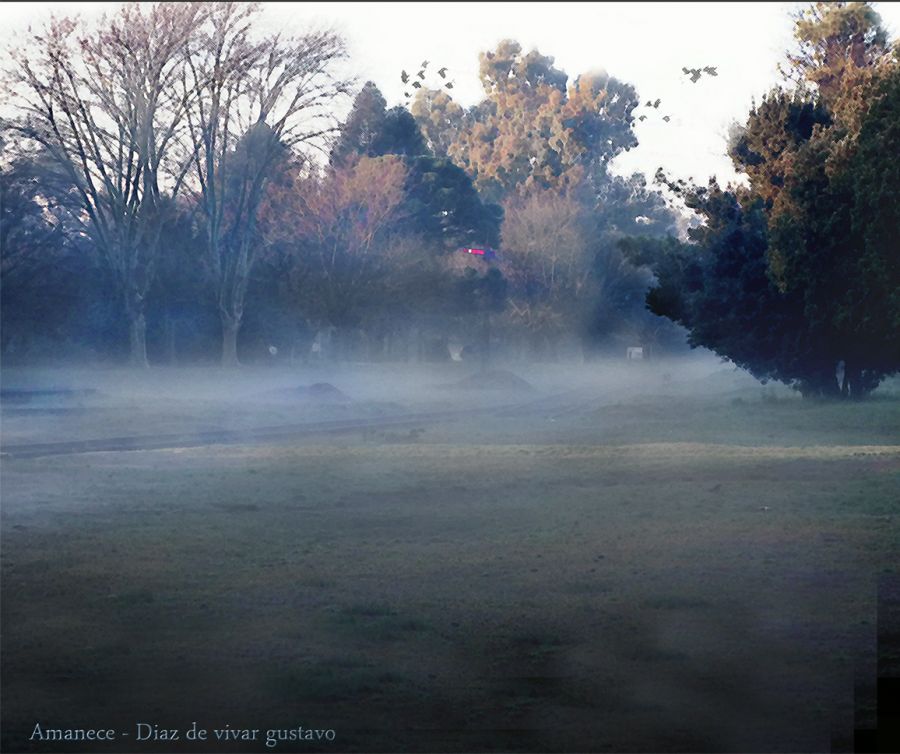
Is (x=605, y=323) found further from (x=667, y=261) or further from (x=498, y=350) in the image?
(x=667, y=261)

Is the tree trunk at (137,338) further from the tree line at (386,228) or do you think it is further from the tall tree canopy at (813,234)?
the tall tree canopy at (813,234)

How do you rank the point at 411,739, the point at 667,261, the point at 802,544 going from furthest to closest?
the point at 667,261 → the point at 802,544 → the point at 411,739

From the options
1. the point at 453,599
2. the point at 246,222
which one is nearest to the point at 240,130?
the point at 246,222

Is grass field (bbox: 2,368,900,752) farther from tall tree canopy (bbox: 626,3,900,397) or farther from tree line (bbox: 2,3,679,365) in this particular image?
tree line (bbox: 2,3,679,365)

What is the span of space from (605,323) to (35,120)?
42006 millimetres

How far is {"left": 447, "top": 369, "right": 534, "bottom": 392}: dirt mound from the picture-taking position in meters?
58.5

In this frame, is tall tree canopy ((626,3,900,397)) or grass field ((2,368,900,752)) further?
tall tree canopy ((626,3,900,397))

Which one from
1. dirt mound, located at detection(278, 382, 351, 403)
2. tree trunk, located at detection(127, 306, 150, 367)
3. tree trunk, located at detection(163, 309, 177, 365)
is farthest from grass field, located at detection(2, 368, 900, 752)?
tree trunk, located at detection(163, 309, 177, 365)

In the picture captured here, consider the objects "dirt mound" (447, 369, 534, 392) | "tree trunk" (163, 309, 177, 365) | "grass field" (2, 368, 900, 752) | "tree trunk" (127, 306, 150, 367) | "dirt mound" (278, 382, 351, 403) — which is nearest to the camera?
"grass field" (2, 368, 900, 752)

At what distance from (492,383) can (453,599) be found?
153 feet

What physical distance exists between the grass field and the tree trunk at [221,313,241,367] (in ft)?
124

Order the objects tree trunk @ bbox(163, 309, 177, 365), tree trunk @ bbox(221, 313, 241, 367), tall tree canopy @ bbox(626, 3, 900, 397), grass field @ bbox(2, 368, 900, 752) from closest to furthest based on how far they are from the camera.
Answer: grass field @ bbox(2, 368, 900, 752), tall tree canopy @ bbox(626, 3, 900, 397), tree trunk @ bbox(221, 313, 241, 367), tree trunk @ bbox(163, 309, 177, 365)

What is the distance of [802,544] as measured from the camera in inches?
599

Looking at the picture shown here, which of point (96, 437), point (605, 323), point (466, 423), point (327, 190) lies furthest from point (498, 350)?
point (96, 437)
